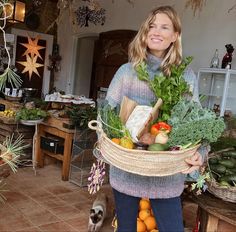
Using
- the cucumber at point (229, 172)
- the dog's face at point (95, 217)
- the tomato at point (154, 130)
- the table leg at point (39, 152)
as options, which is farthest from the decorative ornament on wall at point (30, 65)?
the tomato at point (154, 130)

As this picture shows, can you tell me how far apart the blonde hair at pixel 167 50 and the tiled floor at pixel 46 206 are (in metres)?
1.56

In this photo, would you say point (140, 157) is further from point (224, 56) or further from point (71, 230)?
point (224, 56)

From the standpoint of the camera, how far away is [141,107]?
1.41m

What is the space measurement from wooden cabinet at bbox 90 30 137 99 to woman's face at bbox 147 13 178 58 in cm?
454

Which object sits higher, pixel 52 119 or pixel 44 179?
pixel 52 119

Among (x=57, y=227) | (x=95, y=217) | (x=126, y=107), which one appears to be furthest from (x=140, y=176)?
(x=57, y=227)

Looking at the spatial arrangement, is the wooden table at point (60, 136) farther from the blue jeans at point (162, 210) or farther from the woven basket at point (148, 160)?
the woven basket at point (148, 160)

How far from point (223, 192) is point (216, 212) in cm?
15

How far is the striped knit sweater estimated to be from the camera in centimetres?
Answer: 141

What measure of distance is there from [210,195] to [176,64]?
815mm

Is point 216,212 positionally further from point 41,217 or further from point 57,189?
point 57,189

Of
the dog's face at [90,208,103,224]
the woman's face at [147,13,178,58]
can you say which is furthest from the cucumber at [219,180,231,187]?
the dog's face at [90,208,103,224]

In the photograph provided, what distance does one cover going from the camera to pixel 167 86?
141cm

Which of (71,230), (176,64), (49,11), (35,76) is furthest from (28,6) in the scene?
(176,64)
